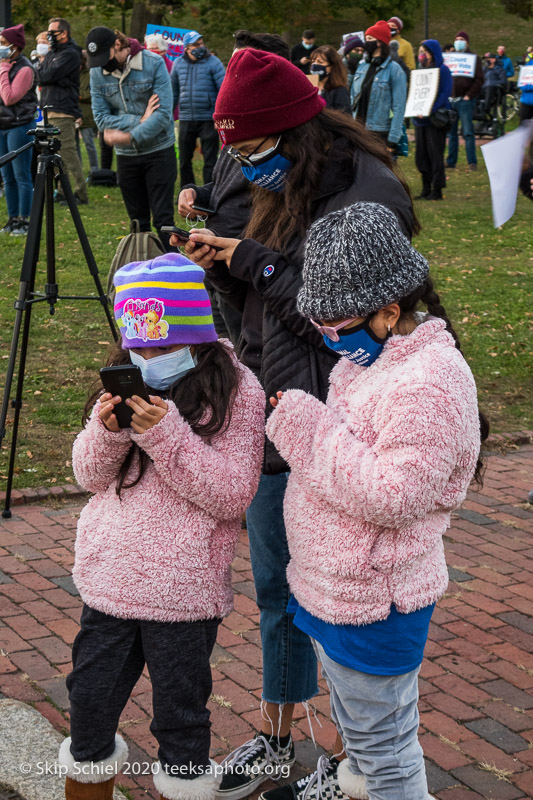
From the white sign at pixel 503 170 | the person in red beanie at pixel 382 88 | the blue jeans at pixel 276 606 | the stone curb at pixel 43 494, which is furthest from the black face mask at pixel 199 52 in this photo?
the blue jeans at pixel 276 606

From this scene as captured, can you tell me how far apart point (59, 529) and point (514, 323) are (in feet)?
18.4

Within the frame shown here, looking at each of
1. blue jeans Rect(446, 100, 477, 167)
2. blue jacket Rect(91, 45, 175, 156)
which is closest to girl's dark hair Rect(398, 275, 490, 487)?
blue jacket Rect(91, 45, 175, 156)

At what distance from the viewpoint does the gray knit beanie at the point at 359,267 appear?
7.53ft

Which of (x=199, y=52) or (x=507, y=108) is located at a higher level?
(x=199, y=52)

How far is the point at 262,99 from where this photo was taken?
2.83 metres

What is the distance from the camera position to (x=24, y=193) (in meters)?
11.5

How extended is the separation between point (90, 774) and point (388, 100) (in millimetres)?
11718

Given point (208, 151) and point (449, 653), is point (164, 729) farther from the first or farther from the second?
point (208, 151)

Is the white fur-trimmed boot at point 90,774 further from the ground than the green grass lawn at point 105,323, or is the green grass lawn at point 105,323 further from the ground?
the white fur-trimmed boot at point 90,774

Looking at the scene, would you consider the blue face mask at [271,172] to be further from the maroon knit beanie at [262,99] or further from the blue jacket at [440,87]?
the blue jacket at [440,87]

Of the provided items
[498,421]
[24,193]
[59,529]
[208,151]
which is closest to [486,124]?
[208,151]

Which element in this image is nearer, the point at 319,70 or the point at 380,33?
the point at 319,70

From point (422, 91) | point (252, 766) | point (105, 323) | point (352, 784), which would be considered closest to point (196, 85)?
point (422, 91)

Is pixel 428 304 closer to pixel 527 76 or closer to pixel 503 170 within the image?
pixel 503 170
